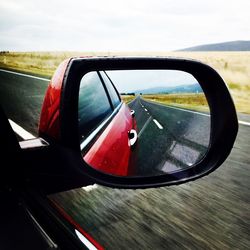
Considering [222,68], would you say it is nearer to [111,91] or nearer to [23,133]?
[23,133]

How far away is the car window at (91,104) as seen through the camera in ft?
7.29

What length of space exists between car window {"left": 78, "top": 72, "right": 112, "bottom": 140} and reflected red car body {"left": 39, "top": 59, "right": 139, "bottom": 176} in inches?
3.4

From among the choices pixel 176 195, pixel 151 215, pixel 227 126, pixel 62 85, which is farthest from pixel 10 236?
pixel 176 195

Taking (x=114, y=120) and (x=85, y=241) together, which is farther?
(x=114, y=120)

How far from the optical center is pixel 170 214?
396 centimetres

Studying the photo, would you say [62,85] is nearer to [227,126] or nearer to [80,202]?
[227,126]

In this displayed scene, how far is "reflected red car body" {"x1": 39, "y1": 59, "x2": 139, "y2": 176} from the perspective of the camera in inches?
58.9

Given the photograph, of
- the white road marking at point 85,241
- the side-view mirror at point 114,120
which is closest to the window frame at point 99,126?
the side-view mirror at point 114,120

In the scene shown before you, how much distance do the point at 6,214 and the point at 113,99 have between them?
2.10 metres

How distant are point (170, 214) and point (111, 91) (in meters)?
1.52

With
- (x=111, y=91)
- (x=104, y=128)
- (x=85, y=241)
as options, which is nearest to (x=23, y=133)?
(x=111, y=91)

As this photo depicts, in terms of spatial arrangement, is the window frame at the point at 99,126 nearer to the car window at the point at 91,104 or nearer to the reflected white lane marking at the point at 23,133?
the car window at the point at 91,104

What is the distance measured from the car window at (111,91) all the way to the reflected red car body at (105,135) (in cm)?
8

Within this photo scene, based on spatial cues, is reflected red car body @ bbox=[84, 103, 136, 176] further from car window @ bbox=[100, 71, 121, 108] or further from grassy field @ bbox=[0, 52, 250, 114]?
grassy field @ bbox=[0, 52, 250, 114]
